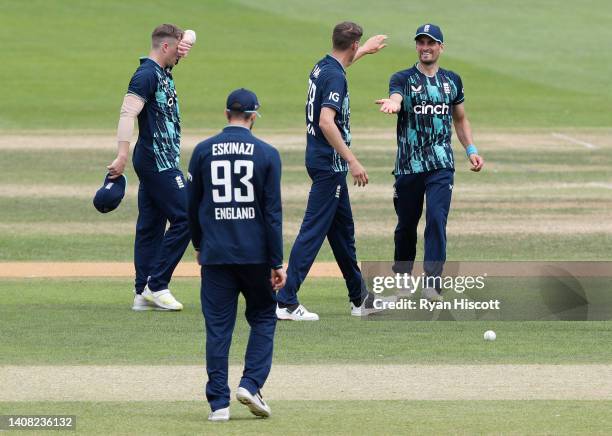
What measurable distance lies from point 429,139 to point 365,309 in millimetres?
1417

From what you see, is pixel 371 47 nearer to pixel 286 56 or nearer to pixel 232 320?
pixel 232 320

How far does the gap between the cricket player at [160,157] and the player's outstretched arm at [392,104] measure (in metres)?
1.68

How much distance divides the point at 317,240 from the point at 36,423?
423 cm

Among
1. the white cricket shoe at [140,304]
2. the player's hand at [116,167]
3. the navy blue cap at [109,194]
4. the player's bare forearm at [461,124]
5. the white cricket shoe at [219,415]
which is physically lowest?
the white cricket shoe at [219,415]

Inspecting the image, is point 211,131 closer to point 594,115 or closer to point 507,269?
point 594,115

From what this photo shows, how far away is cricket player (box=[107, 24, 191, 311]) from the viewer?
12992 mm

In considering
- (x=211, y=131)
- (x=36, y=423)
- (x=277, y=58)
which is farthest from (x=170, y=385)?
(x=277, y=58)

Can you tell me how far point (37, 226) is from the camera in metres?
20.2

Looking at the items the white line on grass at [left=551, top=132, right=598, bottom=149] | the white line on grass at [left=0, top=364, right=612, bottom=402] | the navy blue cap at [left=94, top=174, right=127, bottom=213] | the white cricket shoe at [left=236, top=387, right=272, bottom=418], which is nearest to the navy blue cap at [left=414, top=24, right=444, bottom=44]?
the navy blue cap at [left=94, top=174, right=127, bottom=213]

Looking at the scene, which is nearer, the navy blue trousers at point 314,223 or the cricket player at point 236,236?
the cricket player at point 236,236

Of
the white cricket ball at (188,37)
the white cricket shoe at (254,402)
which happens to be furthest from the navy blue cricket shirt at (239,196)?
the white cricket ball at (188,37)

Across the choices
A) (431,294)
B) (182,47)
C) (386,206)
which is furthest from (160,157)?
(386,206)

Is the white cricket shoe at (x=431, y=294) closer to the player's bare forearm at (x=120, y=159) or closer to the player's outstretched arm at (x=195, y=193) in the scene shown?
the player's bare forearm at (x=120, y=159)

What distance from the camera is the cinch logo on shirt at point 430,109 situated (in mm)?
13109
